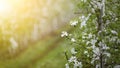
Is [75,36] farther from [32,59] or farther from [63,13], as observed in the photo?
[63,13]

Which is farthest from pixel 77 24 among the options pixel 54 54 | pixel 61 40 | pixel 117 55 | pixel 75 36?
pixel 61 40

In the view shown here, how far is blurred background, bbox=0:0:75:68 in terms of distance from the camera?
39.3 m

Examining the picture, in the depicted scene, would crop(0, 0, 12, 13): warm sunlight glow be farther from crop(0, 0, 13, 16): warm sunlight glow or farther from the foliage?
the foliage

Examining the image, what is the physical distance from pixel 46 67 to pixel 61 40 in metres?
7.40

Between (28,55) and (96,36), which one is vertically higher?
(28,55)

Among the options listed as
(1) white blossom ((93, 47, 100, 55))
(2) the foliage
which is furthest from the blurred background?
(1) white blossom ((93, 47, 100, 55))

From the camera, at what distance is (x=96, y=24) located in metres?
15.3

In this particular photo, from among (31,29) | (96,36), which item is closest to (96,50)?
(96,36)

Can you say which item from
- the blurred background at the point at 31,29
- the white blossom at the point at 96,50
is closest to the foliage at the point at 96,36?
the white blossom at the point at 96,50

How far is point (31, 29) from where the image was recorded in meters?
41.4

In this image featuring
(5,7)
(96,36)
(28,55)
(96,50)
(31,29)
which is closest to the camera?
(96,50)

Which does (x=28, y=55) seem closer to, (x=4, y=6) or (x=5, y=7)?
(x=5, y=7)

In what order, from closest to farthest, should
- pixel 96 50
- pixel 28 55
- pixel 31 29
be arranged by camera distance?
pixel 96 50, pixel 28 55, pixel 31 29

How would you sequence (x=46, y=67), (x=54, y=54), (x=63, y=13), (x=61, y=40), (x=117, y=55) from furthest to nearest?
1. (x=63, y=13)
2. (x=61, y=40)
3. (x=54, y=54)
4. (x=46, y=67)
5. (x=117, y=55)
